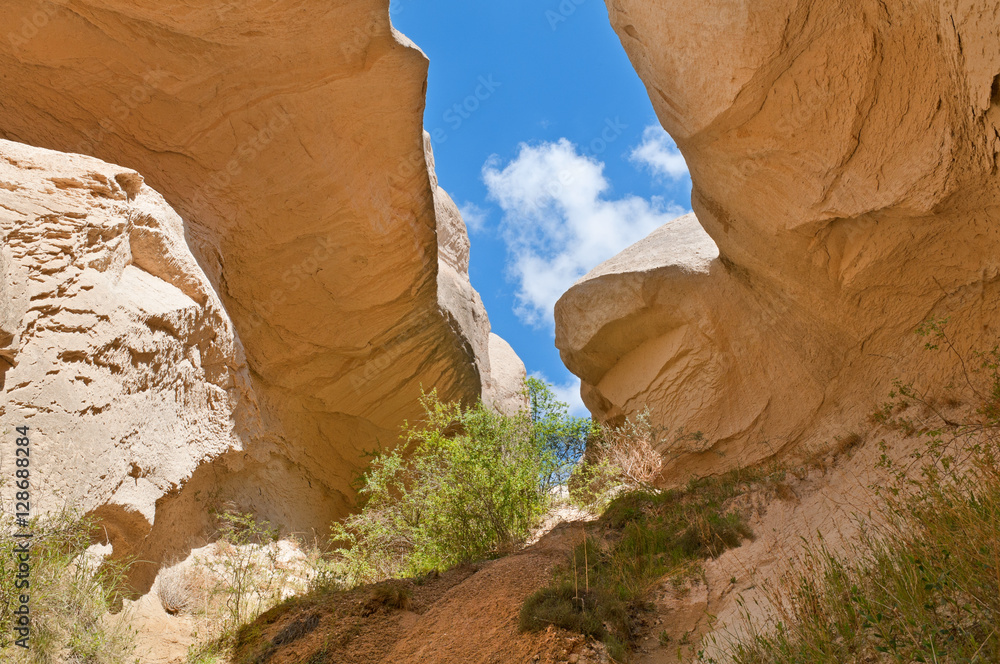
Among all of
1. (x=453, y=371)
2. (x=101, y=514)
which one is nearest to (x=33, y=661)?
(x=101, y=514)

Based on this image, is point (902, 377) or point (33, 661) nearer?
point (33, 661)

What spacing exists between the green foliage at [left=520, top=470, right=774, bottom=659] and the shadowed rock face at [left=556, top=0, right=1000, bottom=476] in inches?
84.2

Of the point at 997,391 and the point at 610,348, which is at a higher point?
the point at 610,348

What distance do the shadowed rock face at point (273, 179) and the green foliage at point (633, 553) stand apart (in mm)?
4089

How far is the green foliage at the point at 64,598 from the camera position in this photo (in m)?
4.23

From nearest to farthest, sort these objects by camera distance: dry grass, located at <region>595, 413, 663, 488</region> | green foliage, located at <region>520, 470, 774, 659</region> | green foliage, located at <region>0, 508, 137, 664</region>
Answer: green foliage, located at <region>0, 508, 137, 664</region> → green foliage, located at <region>520, 470, 774, 659</region> → dry grass, located at <region>595, 413, 663, 488</region>

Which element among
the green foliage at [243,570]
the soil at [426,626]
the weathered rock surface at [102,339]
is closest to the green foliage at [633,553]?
the soil at [426,626]

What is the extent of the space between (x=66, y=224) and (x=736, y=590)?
676 centimetres

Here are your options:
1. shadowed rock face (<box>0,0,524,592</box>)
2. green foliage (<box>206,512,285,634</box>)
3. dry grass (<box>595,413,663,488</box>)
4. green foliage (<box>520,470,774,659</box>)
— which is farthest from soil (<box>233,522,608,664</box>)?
dry grass (<box>595,413,663,488</box>)

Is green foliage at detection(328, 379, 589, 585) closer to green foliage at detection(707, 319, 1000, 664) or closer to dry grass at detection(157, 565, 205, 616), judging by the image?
dry grass at detection(157, 565, 205, 616)

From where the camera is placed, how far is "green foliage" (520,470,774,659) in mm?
4750

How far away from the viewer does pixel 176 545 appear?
6.68 meters

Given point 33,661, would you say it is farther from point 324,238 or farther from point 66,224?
point 324,238

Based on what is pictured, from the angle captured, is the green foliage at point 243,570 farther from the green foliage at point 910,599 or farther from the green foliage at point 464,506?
the green foliage at point 910,599
